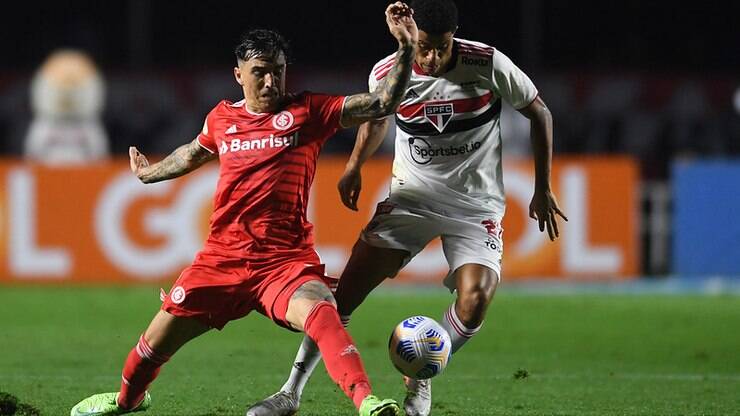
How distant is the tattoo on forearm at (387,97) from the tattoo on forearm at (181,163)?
2.53 feet

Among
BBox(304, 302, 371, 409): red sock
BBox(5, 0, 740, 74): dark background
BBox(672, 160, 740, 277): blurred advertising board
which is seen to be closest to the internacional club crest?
BBox(304, 302, 371, 409): red sock

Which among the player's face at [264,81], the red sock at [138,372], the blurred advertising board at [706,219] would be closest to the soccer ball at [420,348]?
the red sock at [138,372]

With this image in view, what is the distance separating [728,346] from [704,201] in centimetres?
498

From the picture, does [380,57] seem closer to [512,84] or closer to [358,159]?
[358,159]

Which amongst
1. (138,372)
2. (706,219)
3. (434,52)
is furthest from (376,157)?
(138,372)

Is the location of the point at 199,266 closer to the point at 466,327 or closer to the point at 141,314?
the point at 466,327

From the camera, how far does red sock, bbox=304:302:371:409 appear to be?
5.59 metres

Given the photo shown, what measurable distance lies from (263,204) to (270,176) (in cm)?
13

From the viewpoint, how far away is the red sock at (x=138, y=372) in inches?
249

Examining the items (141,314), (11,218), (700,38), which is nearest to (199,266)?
(141,314)

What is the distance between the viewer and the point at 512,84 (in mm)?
6930

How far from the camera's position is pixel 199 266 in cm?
621

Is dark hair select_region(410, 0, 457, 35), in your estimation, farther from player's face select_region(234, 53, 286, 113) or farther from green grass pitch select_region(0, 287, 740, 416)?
green grass pitch select_region(0, 287, 740, 416)

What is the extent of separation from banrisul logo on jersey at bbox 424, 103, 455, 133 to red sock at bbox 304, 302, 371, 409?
1481mm
